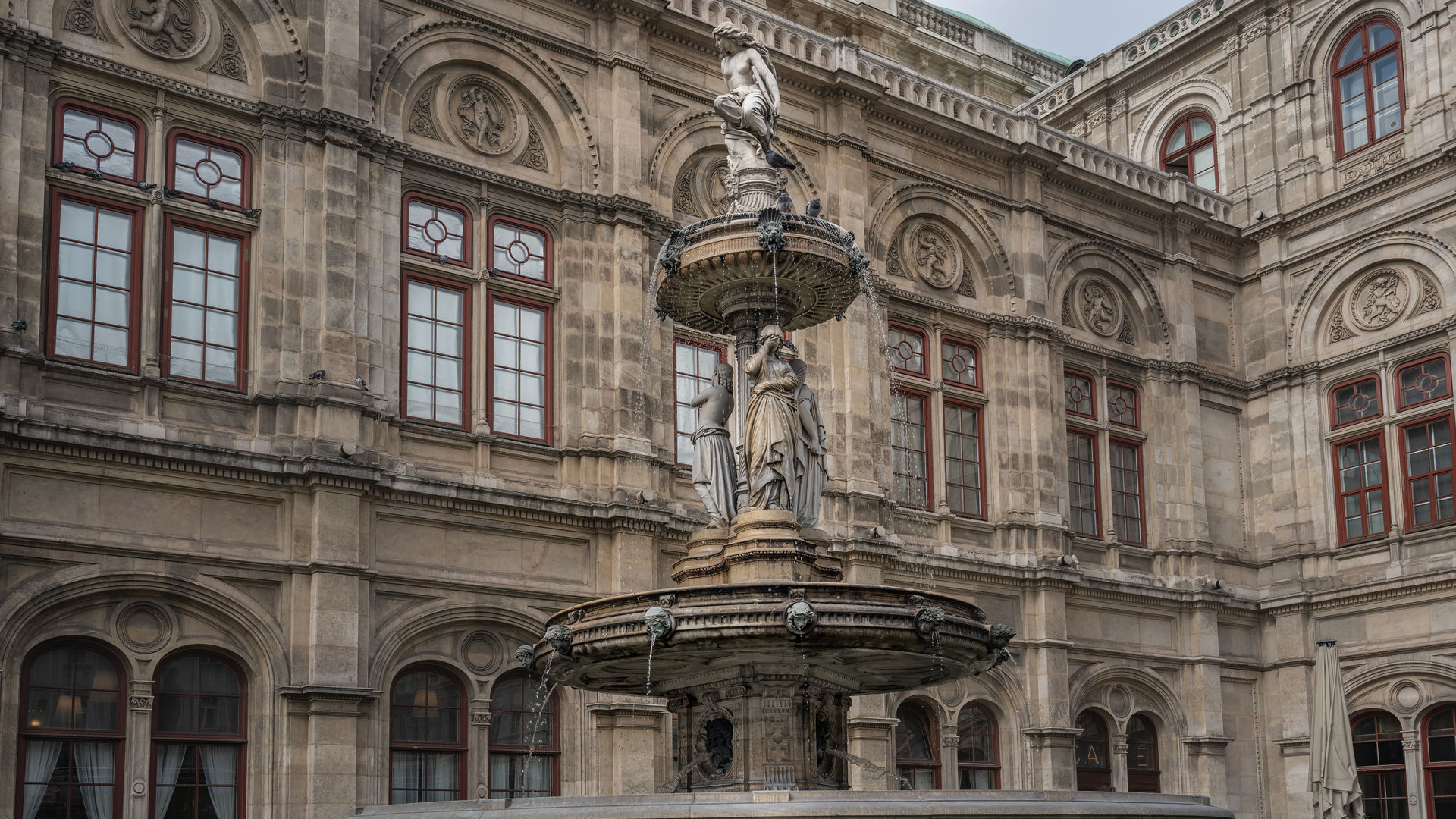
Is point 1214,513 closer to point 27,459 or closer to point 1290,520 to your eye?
point 1290,520

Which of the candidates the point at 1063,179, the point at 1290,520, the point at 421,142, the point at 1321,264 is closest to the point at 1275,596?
the point at 1290,520

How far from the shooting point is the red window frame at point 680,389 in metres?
20.8

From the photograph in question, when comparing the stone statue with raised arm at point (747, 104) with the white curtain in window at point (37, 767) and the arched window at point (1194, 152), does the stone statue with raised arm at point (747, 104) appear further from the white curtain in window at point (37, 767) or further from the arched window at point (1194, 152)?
the arched window at point (1194, 152)

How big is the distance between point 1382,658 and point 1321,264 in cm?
701

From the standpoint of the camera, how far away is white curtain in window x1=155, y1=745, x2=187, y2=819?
628 inches

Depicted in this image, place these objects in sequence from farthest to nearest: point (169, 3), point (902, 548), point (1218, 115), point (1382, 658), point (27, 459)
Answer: point (1218, 115), point (1382, 658), point (902, 548), point (169, 3), point (27, 459)

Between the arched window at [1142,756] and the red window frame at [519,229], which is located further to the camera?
the arched window at [1142,756]

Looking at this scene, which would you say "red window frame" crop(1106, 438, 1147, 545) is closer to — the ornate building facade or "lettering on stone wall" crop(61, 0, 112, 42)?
the ornate building facade

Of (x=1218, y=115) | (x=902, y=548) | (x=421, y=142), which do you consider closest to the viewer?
(x=421, y=142)

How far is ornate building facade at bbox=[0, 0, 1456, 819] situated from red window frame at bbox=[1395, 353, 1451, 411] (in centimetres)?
13

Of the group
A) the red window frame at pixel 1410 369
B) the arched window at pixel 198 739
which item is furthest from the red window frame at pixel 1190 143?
the arched window at pixel 198 739

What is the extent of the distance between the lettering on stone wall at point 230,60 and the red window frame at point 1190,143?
18.2m

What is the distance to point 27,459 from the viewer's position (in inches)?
616

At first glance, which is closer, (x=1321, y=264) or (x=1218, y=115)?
(x=1321, y=264)
